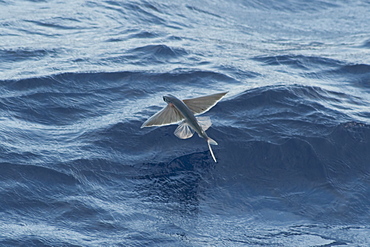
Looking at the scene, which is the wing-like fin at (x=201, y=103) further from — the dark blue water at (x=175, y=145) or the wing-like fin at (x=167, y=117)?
the dark blue water at (x=175, y=145)

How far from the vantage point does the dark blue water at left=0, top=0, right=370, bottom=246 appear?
6062 mm

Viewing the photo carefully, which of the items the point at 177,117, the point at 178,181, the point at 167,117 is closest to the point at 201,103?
the point at 177,117

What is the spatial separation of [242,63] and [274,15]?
735cm

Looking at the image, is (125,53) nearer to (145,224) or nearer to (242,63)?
(242,63)

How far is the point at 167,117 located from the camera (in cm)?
637

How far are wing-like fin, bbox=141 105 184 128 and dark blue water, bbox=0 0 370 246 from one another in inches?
37.6

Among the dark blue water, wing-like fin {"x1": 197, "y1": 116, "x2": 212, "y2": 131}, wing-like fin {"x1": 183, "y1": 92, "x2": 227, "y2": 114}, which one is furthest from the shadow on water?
wing-like fin {"x1": 183, "y1": 92, "x2": 227, "y2": 114}

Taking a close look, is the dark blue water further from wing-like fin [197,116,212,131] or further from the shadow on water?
wing-like fin [197,116,212,131]

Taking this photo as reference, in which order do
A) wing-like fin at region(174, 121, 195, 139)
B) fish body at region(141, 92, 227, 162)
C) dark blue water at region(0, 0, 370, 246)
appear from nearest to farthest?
dark blue water at region(0, 0, 370, 246) → fish body at region(141, 92, 227, 162) → wing-like fin at region(174, 121, 195, 139)

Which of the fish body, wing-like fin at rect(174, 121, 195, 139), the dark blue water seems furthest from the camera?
wing-like fin at rect(174, 121, 195, 139)

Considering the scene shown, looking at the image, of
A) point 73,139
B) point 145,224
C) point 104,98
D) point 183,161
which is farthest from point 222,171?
point 104,98

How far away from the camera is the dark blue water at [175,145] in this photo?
6.06 meters

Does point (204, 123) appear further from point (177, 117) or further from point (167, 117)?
point (167, 117)

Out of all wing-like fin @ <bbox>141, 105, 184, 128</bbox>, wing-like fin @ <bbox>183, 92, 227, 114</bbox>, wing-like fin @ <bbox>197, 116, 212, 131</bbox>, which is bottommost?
wing-like fin @ <bbox>141, 105, 184, 128</bbox>
